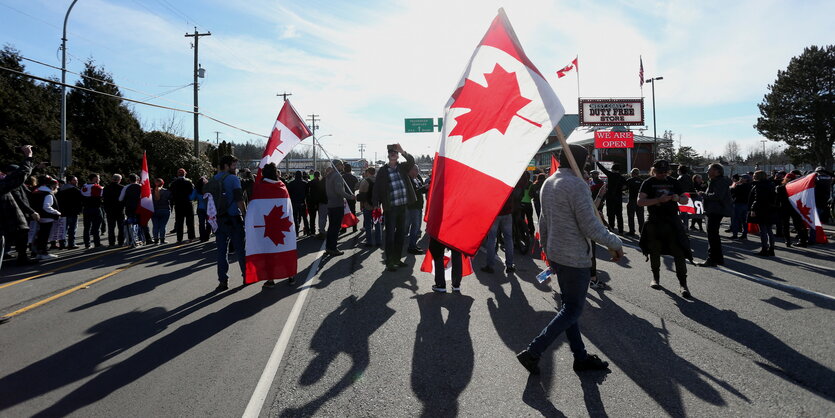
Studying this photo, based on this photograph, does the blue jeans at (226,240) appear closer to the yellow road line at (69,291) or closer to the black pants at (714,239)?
the yellow road line at (69,291)

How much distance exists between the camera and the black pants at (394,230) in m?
8.16

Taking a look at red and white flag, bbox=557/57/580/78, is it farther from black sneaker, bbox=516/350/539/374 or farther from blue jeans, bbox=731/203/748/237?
black sneaker, bbox=516/350/539/374

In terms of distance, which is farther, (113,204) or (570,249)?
(113,204)

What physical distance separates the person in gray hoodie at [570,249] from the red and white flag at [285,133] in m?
5.84

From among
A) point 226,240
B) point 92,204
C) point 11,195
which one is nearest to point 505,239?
point 226,240

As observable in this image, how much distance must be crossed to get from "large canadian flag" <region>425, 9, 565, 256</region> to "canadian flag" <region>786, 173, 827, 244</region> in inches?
369

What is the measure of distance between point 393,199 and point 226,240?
2736mm

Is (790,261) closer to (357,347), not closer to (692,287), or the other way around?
(692,287)

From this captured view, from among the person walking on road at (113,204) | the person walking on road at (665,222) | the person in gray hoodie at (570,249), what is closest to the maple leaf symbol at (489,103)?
the person in gray hoodie at (570,249)

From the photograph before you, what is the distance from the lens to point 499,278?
7480mm

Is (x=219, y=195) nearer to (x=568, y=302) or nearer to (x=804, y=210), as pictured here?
(x=568, y=302)

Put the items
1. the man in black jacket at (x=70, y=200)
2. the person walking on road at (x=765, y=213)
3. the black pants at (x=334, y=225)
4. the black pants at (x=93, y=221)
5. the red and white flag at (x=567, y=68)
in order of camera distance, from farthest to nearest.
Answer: the red and white flag at (x=567, y=68)
the black pants at (x=93, y=221)
the man in black jacket at (x=70, y=200)
the black pants at (x=334, y=225)
the person walking on road at (x=765, y=213)

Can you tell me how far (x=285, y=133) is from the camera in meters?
8.66

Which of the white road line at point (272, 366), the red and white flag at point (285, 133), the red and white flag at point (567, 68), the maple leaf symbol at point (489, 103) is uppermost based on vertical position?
the red and white flag at point (567, 68)
